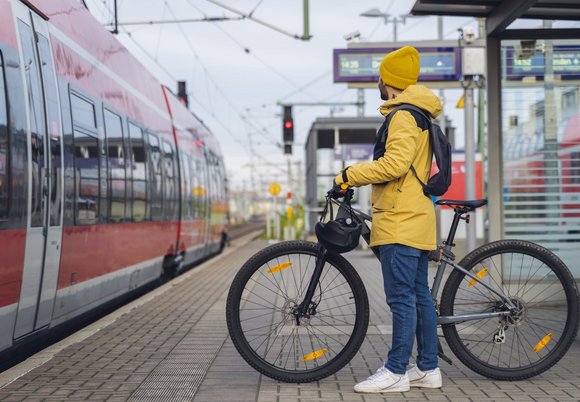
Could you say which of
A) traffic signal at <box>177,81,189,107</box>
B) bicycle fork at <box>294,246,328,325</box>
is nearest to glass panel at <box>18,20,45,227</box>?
bicycle fork at <box>294,246,328,325</box>

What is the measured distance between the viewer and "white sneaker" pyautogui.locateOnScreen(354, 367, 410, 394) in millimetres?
4855

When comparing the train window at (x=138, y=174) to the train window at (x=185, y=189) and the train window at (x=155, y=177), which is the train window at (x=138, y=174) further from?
the train window at (x=185, y=189)

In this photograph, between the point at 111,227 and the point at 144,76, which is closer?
the point at 111,227

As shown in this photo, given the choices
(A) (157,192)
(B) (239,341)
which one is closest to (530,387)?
(B) (239,341)

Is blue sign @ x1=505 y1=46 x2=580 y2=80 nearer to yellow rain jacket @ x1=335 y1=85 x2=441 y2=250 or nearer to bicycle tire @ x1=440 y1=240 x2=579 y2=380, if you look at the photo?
bicycle tire @ x1=440 y1=240 x2=579 y2=380

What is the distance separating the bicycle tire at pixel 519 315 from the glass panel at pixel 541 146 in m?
3.06

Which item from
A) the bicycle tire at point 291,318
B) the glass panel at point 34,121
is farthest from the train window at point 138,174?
the bicycle tire at point 291,318

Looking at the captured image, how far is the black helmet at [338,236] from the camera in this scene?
16.3 feet

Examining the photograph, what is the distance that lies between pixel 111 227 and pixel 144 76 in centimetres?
384

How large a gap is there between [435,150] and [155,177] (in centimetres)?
797

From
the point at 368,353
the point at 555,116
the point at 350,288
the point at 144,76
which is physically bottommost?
the point at 368,353

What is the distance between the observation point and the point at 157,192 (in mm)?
12500

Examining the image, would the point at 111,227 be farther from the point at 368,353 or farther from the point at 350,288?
the point at 350,288

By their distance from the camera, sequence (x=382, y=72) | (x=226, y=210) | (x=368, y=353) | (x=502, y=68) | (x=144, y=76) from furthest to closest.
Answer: (x=226, y=210) → (x=144, y=76) → (x=502, y=68) → (x=368, y=353) → (x=382, y=72)
